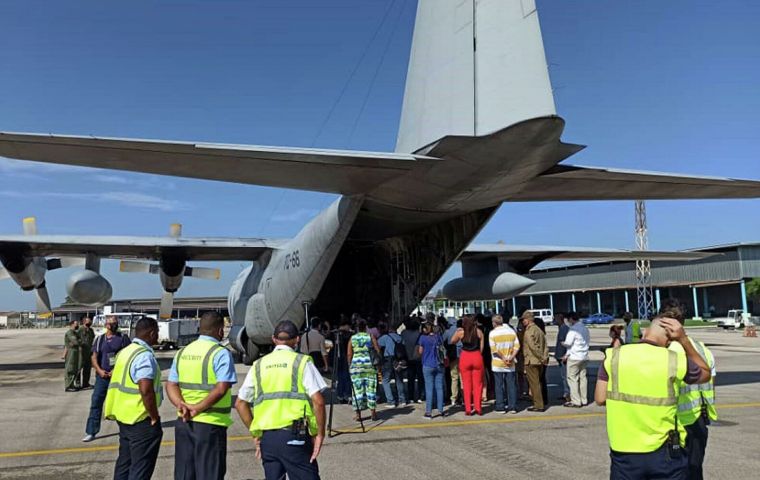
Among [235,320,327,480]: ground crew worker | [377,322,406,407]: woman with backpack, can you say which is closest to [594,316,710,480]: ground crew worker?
[235,320,327,480]: ground crew worker

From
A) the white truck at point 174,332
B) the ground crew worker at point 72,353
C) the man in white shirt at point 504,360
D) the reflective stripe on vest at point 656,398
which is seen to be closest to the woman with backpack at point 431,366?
the man in white shirt at point 504,360

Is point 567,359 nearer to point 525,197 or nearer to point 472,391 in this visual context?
point 472,391

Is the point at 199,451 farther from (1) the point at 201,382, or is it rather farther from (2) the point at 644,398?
(2) the point at 644,398

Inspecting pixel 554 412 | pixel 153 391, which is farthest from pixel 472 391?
pixel 153 391

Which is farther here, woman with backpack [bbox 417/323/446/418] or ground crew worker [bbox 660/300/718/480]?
woman with backpack [bbox 417/323/446/418]

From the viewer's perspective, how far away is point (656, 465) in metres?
3.30

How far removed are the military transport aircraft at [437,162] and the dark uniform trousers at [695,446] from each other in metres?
3.48

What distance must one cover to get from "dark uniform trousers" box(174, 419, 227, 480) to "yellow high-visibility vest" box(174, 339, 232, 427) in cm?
7

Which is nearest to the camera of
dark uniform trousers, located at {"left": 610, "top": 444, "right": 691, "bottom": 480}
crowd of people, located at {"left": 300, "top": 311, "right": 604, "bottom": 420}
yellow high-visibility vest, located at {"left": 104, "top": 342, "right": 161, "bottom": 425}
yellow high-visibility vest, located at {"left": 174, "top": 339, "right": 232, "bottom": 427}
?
dark uniform trousers, located at {"left": 610, "top": 444, "right": 691, "bottom": 480}

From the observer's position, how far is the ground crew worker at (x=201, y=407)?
4.00 meters

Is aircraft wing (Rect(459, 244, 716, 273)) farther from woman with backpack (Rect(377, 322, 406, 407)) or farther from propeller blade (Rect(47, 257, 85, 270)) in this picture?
propeller blade (Rect(47, 257, 85, 270))

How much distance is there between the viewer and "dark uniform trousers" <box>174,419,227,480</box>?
13.0ft

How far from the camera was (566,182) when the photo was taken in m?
8.55

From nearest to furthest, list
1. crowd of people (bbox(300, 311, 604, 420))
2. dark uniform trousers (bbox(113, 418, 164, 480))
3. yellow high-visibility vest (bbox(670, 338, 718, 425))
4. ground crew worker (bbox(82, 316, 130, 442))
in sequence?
yellow high-visibility vest (bbox(670, 338, 718, 425))
dark uniform trousers (bbox(113, 418, 164, 480))
ground crew worker (bbox(82, 316, 130, 442))
crowd of people (bbox(300, 311, 604, 420))
